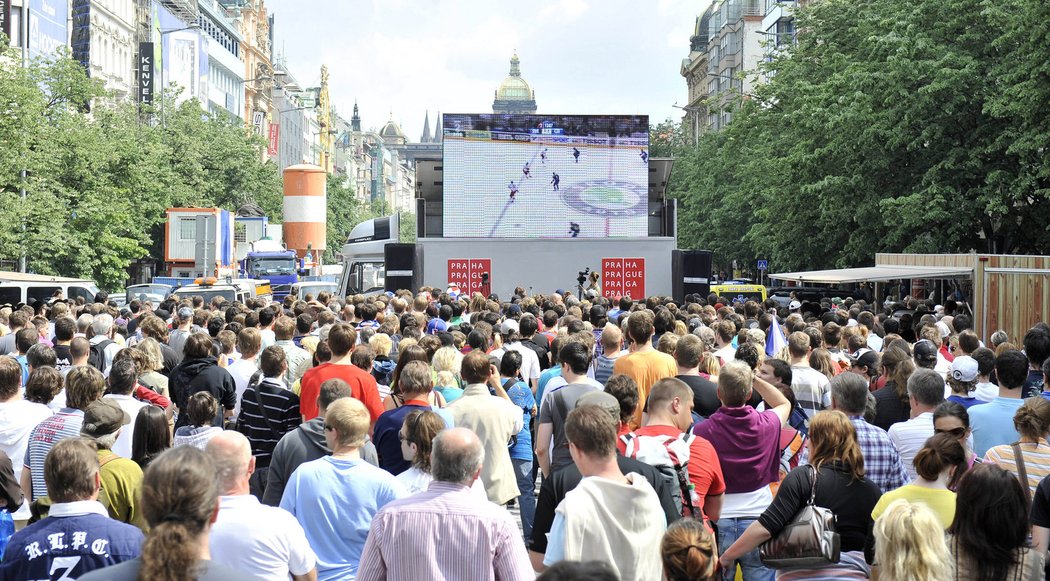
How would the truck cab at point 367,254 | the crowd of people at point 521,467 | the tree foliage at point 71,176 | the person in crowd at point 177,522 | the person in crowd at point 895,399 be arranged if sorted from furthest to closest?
the truck cab at point 367,254 < the tree foliage at point 71,176 < the person in crowd at point 895,399 < the crowd of people at point 521,467 < the person in crowd at point 177,522

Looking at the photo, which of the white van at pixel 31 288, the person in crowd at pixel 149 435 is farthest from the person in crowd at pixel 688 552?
the white van at pixel 31 288

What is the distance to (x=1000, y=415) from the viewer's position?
7.50 m

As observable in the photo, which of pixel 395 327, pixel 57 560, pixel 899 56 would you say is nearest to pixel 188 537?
pixel 57 560

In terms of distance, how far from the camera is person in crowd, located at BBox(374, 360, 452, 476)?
7.25 m

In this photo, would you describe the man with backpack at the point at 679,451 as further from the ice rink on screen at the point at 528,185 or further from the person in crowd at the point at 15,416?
the ice rink on screen at the point at 528,185

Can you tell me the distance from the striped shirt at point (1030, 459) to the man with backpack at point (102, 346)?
7.84m

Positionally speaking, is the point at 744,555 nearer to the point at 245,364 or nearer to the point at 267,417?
the point at 267,417

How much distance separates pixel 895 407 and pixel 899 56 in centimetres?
2457

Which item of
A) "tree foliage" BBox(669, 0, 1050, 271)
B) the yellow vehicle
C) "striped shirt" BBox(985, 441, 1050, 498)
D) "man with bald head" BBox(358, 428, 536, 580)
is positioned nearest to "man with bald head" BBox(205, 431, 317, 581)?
"man with bald head" BBox(358, 428, 536, 580)

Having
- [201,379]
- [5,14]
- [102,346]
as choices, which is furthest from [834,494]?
[5,14]

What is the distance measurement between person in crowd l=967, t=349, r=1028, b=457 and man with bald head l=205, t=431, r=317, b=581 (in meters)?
4.25

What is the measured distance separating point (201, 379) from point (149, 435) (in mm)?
2902

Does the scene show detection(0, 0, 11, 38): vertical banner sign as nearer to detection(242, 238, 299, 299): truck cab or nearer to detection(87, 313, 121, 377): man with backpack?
detection(242, 238, 299, 299): truck cab

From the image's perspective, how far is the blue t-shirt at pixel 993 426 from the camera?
7.43m
